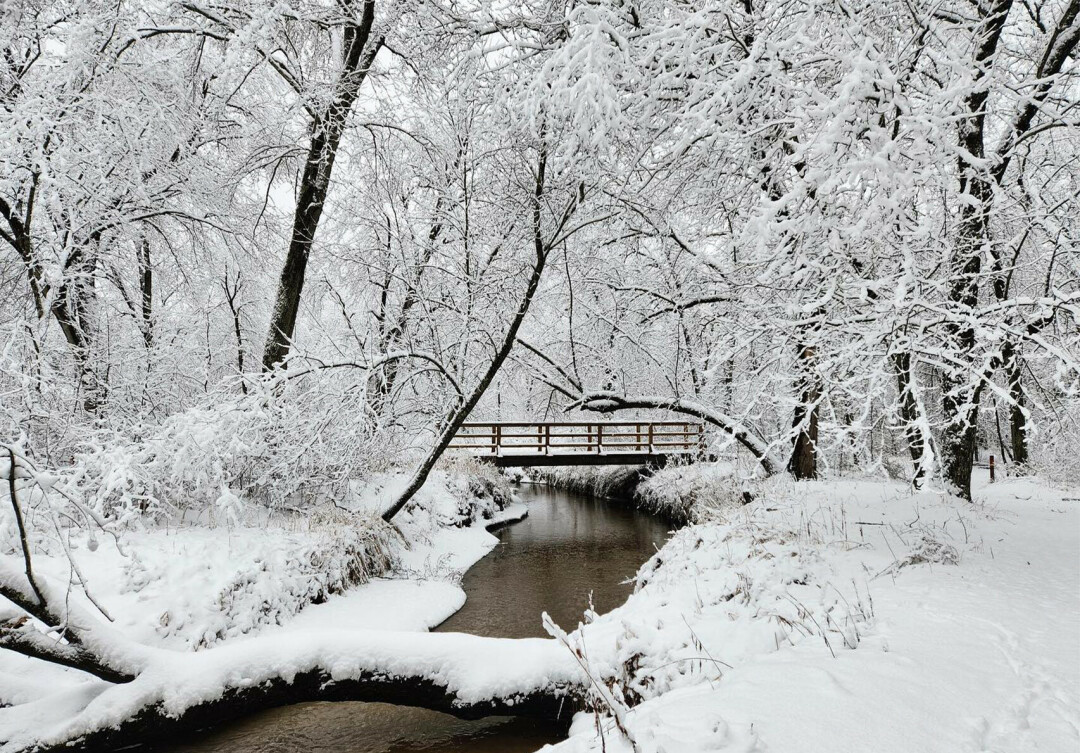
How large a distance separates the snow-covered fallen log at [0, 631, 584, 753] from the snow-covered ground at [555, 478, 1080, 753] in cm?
51

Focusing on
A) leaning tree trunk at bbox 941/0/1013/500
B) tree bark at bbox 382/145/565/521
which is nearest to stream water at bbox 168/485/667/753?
tree bark at bbox 382/145/565/521

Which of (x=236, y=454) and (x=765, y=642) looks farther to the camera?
(x=236, y=454)

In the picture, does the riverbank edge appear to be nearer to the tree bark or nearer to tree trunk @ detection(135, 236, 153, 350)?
the tree bark

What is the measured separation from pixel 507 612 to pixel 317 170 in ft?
21.9

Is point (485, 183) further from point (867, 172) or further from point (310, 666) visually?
point (310, 666)

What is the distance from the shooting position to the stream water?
14.2ft

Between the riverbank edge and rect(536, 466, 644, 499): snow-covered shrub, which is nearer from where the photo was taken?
the riverbank edge

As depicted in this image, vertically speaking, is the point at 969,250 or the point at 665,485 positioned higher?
the point at 969,250

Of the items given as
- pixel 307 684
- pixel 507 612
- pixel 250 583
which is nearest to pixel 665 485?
pixel 507 612

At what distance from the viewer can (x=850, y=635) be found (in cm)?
333

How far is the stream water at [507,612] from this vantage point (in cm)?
432

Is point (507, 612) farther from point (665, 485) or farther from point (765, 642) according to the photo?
point (665, 485)

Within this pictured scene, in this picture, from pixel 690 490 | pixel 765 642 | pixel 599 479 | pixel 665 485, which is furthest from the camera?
pixel 599 479

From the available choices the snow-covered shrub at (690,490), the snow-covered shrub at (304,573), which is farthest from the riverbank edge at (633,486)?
the snow-covered shrub at (304,573)
